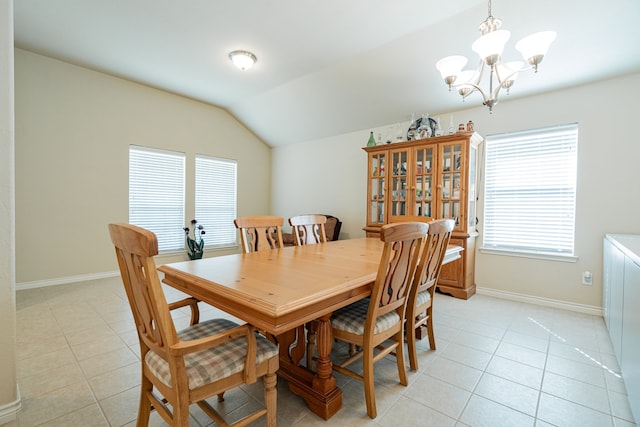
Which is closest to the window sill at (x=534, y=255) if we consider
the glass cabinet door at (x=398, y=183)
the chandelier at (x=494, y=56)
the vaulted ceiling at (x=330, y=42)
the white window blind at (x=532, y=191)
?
the white window blind at (x=532, y=191)

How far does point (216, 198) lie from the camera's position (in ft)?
18.1

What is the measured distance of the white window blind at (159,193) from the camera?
14.6 ft

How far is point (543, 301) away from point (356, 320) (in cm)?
292

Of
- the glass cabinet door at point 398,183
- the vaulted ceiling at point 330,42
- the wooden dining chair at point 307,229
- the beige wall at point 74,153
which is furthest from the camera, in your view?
the glass cabinet door at point 398,183

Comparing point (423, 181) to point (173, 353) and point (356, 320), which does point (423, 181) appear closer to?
point (356, 320)

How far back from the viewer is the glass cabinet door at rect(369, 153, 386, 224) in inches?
163

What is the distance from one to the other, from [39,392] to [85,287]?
97.9 inches

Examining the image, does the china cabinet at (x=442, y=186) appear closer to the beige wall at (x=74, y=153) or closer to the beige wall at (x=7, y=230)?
the beige wall at (x=7, y=230)

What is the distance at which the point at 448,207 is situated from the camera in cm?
355

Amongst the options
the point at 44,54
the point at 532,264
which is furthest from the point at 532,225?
the point at 44,54

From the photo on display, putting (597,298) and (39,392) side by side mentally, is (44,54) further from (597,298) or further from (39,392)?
(597,298)

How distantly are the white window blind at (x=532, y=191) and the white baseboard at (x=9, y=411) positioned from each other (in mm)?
4407

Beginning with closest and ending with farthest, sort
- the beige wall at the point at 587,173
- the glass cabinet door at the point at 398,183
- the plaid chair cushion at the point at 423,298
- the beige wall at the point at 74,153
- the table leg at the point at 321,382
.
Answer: the table leg at the point at 321,382
the plaid chair cushion at the point at 423,298
the beige wall at the point at 587,173
the beige wall at the point at 74,153
the glass cabinet door at the point at 398,183

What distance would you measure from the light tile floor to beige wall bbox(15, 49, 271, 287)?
1237 millimetres
